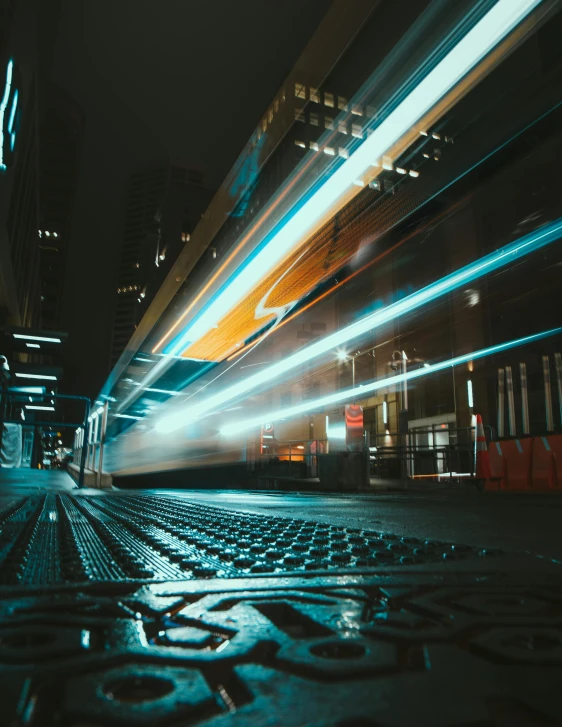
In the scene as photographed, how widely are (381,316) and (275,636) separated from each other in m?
12.0

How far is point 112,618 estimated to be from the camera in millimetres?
1188

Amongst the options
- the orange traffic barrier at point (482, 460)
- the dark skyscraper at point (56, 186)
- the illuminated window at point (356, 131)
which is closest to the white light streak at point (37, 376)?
the illuminated window at point (356, 131)

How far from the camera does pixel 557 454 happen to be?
1083 centimetres

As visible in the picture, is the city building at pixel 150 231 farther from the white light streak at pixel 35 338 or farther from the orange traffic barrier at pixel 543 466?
the orange traffic barrier at pixel 543 466

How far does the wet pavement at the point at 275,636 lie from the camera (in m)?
0.74

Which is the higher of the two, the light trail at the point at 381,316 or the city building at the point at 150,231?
the city building at the point at 150,231

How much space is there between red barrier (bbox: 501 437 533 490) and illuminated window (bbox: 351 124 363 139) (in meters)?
8.21

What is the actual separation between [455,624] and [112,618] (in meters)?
0.85

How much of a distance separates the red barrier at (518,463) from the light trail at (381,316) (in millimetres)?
4243

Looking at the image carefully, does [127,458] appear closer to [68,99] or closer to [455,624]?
[455,624]

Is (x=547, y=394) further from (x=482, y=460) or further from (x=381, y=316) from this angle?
(x=381, y=316)

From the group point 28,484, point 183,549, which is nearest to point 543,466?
point 28,484

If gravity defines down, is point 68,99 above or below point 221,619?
above

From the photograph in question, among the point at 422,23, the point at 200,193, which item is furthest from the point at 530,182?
the point at 200,193
